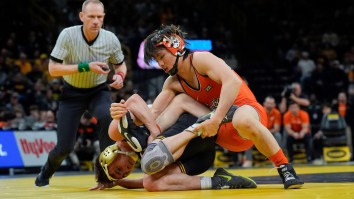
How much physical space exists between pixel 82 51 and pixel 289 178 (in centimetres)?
234

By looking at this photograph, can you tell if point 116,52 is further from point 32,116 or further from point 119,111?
point 32,116

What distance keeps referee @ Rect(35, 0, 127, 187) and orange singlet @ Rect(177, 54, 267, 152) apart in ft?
3.49

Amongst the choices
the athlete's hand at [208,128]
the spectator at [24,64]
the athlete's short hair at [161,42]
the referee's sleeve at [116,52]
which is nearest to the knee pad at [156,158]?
the athlete's hand at [208,128]

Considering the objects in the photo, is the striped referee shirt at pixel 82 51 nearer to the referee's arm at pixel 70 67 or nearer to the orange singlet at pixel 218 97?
the referee's arm at pixel 70 67

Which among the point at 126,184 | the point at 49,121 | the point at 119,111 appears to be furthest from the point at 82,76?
the point at 49,121

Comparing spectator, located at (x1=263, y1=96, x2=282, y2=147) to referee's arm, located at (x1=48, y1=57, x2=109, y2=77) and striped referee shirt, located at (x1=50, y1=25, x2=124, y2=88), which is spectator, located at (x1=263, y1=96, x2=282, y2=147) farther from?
referee's arm, located at (x1=48, y1=57, x2=109, y2=77)

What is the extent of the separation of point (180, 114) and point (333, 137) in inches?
304

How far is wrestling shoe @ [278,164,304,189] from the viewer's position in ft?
16.0

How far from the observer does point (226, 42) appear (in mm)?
18219

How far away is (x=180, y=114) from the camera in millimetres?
5359

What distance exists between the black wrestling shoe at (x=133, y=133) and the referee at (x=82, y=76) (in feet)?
3.60

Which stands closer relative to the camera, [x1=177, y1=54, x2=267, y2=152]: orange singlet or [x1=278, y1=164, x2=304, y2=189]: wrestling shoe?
[x1=278, y1=164, x2=304, y2=189]: wrestling shoe

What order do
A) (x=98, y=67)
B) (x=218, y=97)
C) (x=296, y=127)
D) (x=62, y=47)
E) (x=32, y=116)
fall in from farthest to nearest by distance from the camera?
(x=296, y=127) → (x=32, y=116) → (x=62, y=47) → (x=98, y=67) → (x=218, y=97)

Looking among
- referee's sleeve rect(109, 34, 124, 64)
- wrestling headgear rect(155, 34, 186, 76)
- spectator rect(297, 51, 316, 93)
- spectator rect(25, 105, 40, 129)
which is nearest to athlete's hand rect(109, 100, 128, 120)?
wrestling headgear rect(155, 34, 186, 76)
